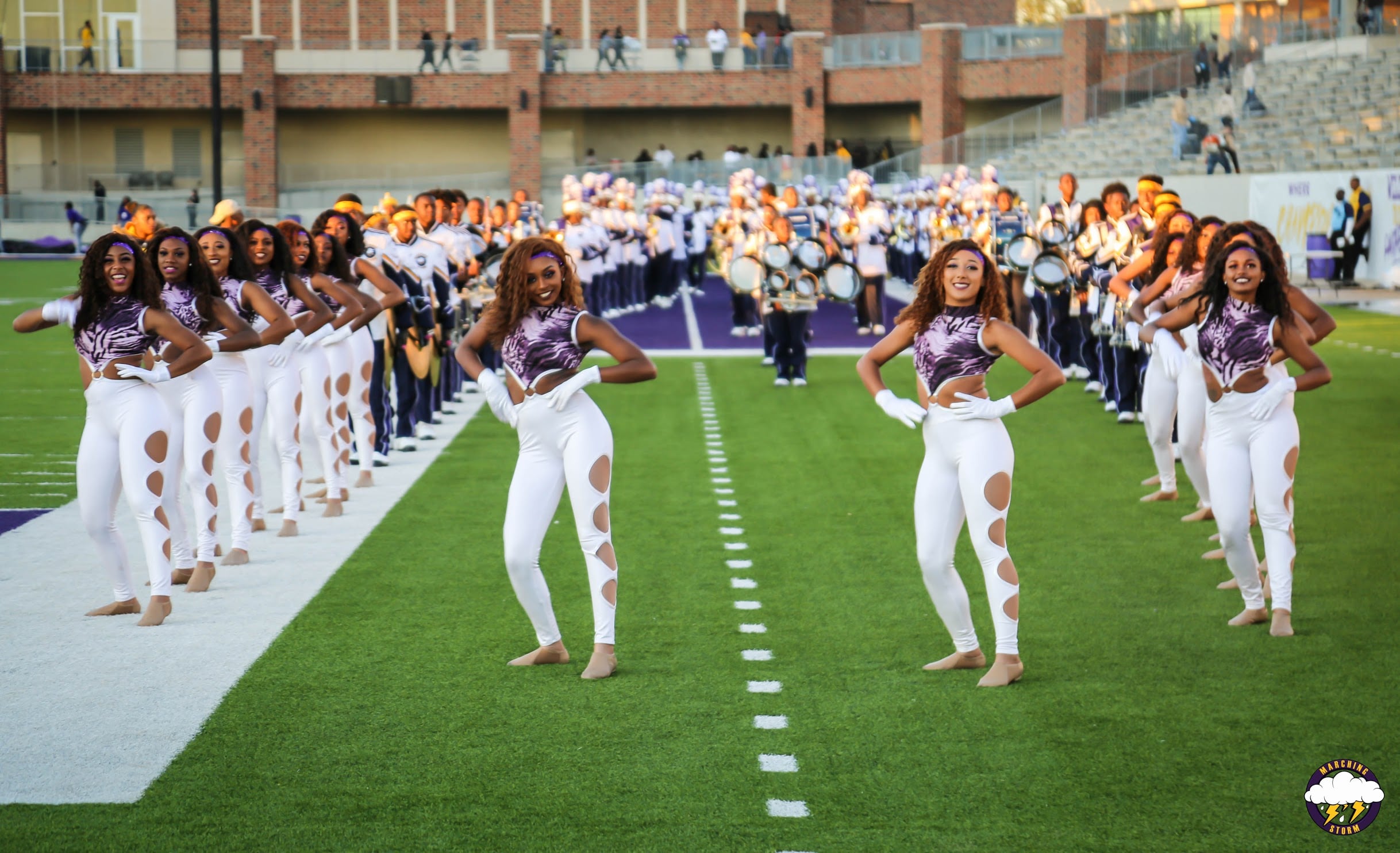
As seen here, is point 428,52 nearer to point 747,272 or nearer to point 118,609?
point 747,272

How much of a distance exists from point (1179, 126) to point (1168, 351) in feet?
101

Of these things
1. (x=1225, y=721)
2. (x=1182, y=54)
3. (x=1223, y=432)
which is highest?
(x=1182, y=54)

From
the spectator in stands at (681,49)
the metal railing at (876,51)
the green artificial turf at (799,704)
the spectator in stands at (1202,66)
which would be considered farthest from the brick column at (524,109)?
the green artificial turf at (799,704)

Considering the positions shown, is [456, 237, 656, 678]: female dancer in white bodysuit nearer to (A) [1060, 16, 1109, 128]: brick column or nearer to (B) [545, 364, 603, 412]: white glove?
(B) [545, 364, 603, 412]: white glove

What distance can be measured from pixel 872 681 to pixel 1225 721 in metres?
1.34

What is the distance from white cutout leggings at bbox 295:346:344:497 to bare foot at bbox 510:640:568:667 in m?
3.87

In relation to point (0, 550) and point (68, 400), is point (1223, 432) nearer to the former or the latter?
point (0, 550)

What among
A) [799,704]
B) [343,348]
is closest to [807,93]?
[343,348]

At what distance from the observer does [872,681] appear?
6547 millimetres

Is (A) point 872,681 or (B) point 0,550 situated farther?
(B) point 0,550

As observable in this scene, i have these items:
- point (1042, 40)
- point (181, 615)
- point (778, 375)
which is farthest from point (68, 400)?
point (1042, 40)

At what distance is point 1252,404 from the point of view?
6980 millimetres

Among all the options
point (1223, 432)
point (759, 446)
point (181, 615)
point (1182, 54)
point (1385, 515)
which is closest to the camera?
point (1223, 432)

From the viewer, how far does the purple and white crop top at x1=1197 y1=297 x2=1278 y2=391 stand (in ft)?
23.0
